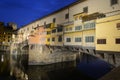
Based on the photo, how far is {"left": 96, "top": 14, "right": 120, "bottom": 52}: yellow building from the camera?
24.0 m

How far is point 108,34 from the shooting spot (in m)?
25.2

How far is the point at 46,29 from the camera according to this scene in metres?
Answer: 51.7

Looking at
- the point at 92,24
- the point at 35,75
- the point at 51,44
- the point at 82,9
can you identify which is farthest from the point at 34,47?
the point at 92,24

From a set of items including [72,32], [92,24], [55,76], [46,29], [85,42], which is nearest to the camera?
[92,24]

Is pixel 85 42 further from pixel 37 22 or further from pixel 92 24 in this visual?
pixel 37 22

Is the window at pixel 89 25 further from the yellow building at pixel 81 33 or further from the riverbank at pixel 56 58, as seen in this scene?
the riverbank at pixel 56 58

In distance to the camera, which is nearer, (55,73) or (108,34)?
(108,34)

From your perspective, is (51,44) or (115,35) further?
(51,44)

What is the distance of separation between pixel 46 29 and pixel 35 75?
17.7 metres

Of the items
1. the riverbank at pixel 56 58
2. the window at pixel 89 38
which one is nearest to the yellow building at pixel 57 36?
the riverbank at pixel 56 58

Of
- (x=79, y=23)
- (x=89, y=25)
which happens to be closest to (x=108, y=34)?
(x=89, y=25)

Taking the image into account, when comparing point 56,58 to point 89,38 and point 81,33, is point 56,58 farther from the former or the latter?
point 89,38

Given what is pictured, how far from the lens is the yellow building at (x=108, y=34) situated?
24.0m

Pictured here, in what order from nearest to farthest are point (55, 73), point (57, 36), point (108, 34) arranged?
point (108, 34) < point (55, 73) < point (57, 36)
